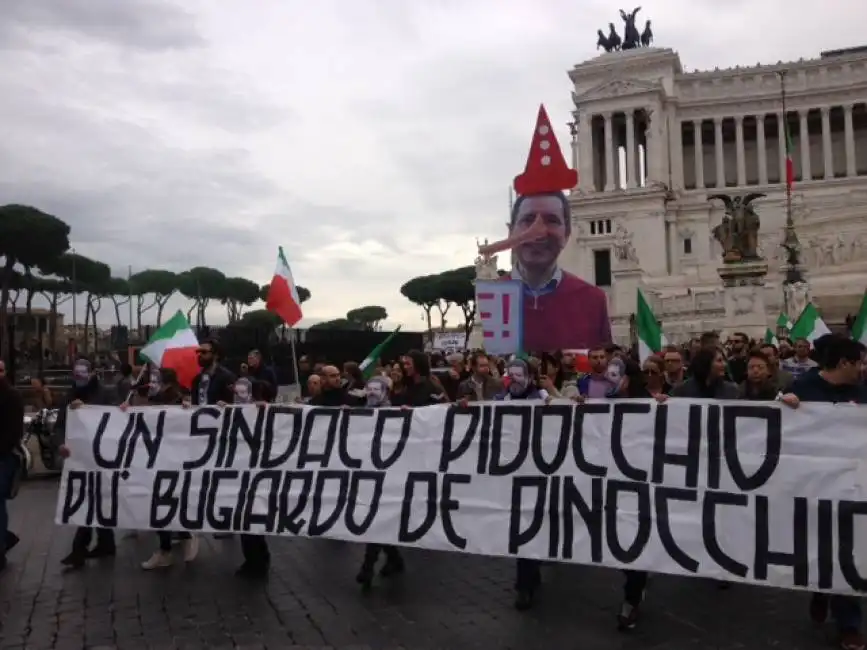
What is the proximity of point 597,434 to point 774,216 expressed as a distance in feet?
190

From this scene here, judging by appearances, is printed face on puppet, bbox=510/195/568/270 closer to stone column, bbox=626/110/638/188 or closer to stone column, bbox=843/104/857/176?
stone column, bbox=626/110/638/188

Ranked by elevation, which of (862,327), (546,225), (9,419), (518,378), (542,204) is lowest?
(9,419)

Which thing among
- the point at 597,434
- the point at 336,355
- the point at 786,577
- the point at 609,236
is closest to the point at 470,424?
the point at 597,434

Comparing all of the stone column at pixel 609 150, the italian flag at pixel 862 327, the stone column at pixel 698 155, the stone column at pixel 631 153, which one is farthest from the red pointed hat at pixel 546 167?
the stone column at pixel 698 155

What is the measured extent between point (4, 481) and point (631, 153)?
61034 mm

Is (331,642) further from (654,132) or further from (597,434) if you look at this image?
(654,132)

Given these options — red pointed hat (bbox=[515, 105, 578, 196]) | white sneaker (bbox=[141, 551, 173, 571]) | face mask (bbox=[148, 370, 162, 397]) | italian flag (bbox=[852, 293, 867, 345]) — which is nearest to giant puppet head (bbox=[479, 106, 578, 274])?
red pointed hat (bbox=[515, 105, 578, 196])

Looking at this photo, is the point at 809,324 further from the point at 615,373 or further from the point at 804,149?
the point at 804,149

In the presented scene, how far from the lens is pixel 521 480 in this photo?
237 inches

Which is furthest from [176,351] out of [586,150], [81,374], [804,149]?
[804,149]

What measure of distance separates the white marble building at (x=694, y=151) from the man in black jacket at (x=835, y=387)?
4258 centimetres

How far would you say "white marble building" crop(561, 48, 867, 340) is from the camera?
187 ft

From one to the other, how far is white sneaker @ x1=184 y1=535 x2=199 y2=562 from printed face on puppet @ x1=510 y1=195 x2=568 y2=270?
5.40 m

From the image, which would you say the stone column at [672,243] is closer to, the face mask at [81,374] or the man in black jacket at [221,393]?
the man in black jacket at [221,393]
